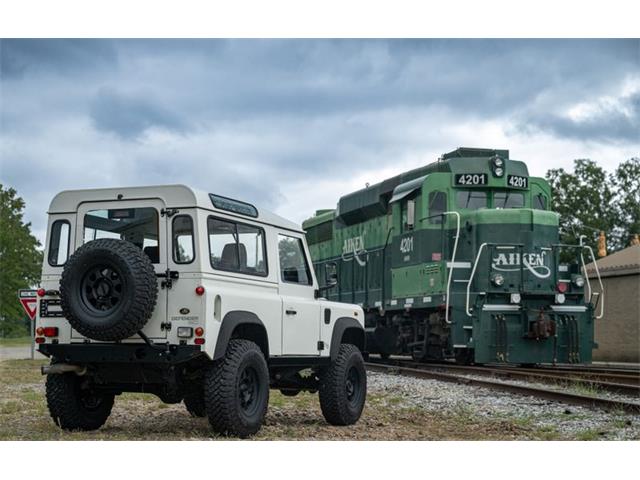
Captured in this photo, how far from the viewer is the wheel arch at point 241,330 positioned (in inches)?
322

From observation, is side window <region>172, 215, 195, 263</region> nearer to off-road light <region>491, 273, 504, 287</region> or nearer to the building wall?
off-road light <region>491, 273, 504, 287</region>

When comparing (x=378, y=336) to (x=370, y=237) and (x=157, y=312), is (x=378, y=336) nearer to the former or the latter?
(x=370, y=237)

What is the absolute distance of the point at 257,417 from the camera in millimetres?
8656

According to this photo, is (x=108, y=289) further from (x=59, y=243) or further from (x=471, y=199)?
(x=471, y=199)

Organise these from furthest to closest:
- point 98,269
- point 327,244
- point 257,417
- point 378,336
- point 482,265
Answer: point 327,244 < point 378,336 < point 482,265 < point 257,417 < point 98,269

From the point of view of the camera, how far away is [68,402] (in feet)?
29.2

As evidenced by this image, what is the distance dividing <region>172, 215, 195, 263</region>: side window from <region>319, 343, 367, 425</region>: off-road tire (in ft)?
8.81

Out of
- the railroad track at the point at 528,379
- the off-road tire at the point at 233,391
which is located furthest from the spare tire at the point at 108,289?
the railroad track at the point at 528,379

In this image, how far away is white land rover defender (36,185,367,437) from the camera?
26.4ft

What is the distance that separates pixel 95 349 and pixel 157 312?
0.68m

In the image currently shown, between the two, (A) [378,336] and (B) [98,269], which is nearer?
(B) [98,269]

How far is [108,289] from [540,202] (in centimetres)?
1363

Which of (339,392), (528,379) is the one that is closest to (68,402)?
(339,392)

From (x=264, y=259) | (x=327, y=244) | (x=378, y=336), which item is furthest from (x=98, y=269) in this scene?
(x=327, y=244)
